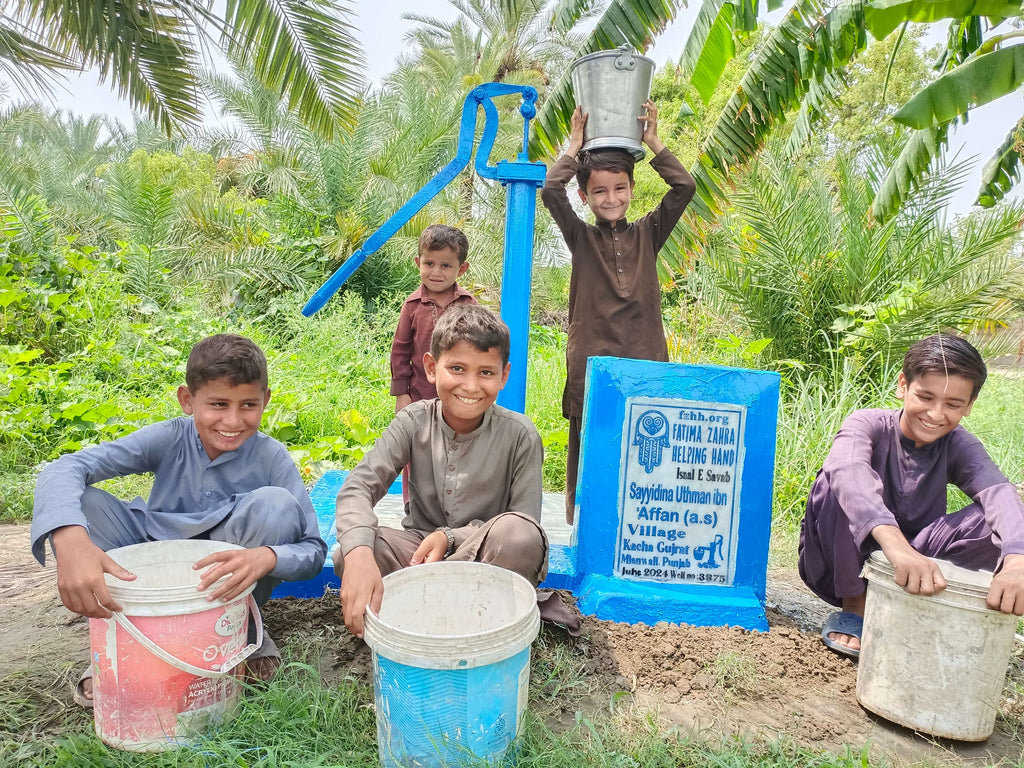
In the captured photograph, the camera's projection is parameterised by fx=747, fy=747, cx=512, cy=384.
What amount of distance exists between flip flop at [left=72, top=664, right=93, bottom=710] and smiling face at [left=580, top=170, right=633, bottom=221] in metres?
2.35

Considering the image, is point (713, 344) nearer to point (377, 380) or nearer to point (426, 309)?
point (377, 380)

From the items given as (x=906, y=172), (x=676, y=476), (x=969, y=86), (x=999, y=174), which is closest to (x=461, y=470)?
(x=676, y=476)

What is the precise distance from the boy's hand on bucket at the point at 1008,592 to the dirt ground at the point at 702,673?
0.37 m

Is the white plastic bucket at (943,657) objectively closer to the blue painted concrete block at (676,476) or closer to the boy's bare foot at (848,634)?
the boy's bare foot at (848,634)

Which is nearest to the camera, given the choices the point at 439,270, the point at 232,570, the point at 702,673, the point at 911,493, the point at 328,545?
the point at 232,570

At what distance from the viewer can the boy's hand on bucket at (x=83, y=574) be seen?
1670 millimetres

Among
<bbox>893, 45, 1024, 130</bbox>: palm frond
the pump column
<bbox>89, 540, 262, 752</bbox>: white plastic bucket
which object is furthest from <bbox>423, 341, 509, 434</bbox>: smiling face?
<bbox>893, 45, 1024, 130</bbox>: palm frond

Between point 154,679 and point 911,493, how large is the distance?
226 cm

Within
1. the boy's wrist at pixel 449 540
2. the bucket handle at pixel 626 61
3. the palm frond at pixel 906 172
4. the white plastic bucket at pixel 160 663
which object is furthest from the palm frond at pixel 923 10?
the white plastic bucket at pixel 160 663

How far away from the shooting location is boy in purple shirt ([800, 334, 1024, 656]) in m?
2.17

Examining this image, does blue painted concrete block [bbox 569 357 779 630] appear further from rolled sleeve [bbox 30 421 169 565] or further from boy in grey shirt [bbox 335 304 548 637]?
rolled sleeve [bbox 30 421 169 565]

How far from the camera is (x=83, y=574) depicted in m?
1.68

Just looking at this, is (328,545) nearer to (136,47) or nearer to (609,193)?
(609,193)

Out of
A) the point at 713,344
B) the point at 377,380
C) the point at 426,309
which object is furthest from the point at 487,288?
the point at 426,309
